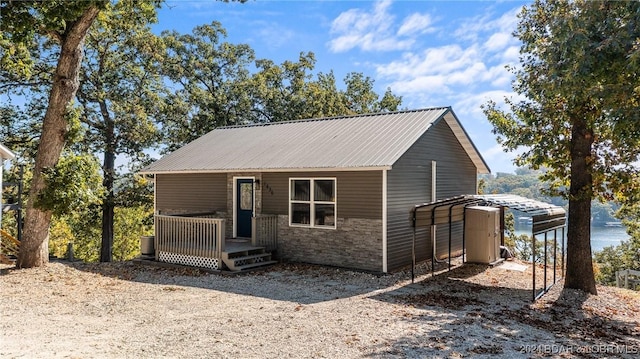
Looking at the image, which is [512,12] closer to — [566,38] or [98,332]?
[566,38]

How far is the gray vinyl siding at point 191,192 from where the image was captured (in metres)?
14.5

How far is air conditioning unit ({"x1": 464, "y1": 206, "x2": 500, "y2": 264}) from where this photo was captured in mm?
13000

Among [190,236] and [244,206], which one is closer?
[190,236]

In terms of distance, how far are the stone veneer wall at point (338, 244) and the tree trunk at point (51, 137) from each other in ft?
20.9

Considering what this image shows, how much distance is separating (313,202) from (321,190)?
422 millimetres

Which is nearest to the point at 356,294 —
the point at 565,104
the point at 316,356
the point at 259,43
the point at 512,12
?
the point at 316,356

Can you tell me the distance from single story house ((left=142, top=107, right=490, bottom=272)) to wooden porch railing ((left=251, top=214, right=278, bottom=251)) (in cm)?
3

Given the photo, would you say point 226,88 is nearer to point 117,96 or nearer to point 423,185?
point 117,96

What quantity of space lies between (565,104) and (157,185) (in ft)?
43.6

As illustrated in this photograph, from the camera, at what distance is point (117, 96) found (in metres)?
20.3

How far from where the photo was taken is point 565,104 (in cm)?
1023

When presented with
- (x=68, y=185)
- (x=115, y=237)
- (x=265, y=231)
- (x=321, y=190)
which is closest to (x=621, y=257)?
(x=321, y=190)

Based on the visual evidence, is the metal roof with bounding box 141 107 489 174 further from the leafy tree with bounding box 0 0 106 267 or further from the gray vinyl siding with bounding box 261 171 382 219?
the leafy tree with bounding box 0 0 106 267

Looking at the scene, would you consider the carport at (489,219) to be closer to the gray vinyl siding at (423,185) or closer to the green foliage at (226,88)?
the gray vinyl siding at (423,185)
